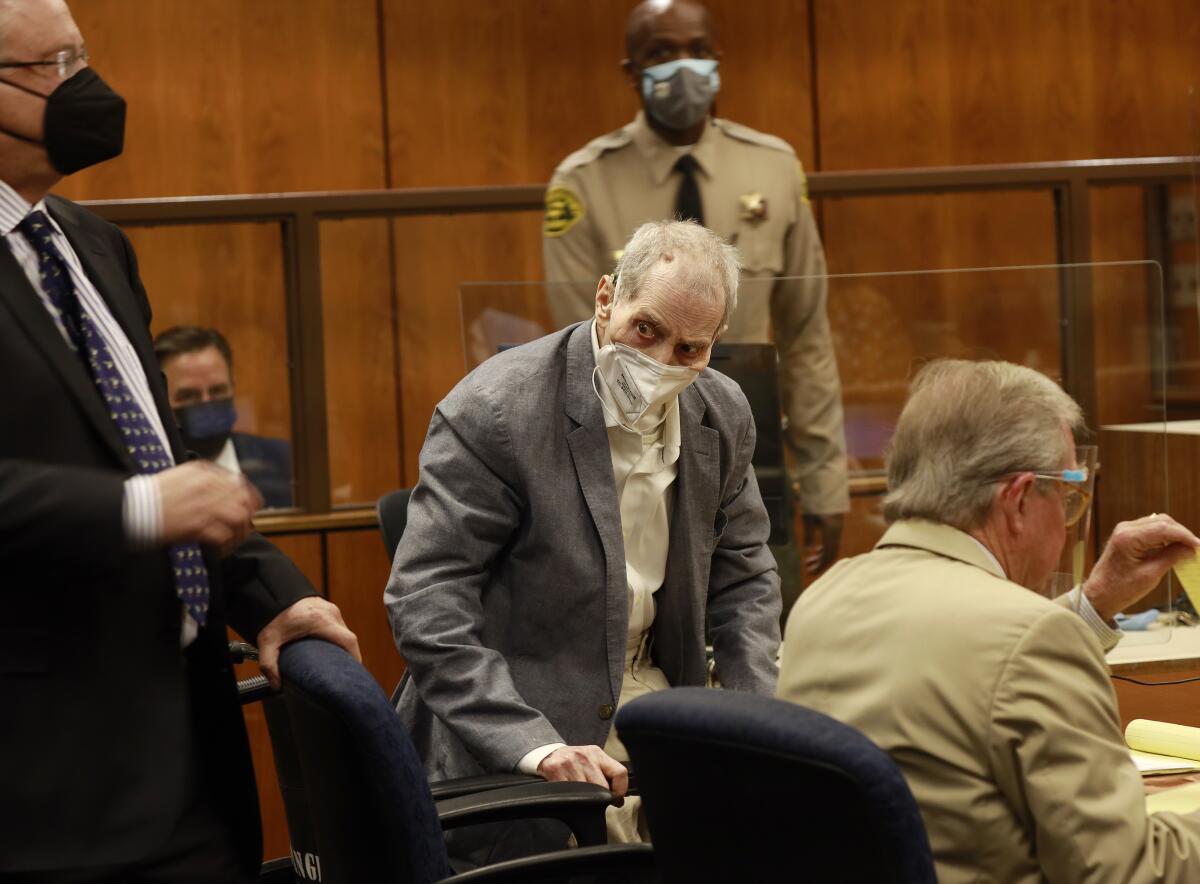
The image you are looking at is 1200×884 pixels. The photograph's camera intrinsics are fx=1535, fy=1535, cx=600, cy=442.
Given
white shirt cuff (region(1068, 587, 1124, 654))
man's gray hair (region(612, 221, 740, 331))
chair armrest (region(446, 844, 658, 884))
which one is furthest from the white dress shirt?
white shirt cuff (region(1068, 587, 1124, 654))

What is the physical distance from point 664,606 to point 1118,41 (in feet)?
13.9

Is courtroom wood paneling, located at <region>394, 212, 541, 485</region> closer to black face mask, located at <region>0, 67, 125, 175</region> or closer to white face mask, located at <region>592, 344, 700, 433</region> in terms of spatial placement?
white face mask, located at <region>592, 344, 700, 433</region>

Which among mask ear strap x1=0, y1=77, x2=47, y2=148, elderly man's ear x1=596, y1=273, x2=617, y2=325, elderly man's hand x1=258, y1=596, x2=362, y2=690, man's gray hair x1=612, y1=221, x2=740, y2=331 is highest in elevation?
mask ear strap x1=0, y1=77, x2=47, y2=148

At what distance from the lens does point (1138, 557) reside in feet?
7.04

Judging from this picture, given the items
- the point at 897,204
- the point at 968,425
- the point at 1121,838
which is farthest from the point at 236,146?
the point at 1121,838

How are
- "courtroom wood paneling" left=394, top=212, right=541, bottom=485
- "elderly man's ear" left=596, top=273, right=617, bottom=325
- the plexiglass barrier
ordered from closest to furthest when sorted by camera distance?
1. "elderly man's ear" left=596, top=273, right=617, bottom=325
2. the plexiglass barrier
3. "courtroom wood paneling" left=394, top=212, right=541, bottom=485

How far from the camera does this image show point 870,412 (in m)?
3.40

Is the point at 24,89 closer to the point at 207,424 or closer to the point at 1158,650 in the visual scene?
the point at 1158,650

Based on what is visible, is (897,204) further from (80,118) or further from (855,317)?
(80,118)

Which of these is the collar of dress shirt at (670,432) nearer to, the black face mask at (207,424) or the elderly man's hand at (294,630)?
the elderly man's hand at (294,630)

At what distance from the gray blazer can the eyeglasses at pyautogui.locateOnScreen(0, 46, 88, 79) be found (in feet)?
2.59

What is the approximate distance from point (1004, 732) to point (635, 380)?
0.98 metres

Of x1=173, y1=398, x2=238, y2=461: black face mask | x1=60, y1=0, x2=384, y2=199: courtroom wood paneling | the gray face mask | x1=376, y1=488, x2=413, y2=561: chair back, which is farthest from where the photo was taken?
x1=60, y1=0, x2=384, y2=199: courtroom wood paneling

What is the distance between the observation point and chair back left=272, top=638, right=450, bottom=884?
158 cm
